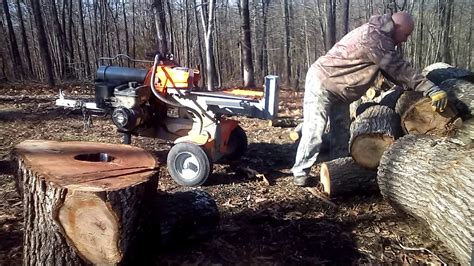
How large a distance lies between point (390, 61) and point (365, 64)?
0.31 m

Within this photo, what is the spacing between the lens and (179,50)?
23781 millimetres

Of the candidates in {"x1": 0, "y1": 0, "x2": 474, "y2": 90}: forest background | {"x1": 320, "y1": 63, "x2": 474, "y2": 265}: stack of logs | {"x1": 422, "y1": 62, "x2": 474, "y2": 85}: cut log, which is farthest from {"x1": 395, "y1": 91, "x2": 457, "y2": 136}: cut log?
{"x1": 0, "y1": 0, "x2": 474, "y2": 90}: forest background

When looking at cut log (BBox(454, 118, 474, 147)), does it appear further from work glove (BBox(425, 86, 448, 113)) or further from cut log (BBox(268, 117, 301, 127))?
cut log (BBox(268, 117, 301, 127))

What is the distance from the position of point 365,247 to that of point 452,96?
237 centimetres

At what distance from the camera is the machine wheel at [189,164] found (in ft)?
15.2

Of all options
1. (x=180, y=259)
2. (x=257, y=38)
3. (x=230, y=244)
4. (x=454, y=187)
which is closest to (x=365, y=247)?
(x=454, y=187)

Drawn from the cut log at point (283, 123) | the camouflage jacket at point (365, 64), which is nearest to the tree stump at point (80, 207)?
the camouflage jacket at point (365, 64)

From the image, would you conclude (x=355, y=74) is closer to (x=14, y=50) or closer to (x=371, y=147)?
(x=371, y=147)

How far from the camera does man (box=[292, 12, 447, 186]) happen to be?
172 inches

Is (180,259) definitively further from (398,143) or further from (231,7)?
(231,7)

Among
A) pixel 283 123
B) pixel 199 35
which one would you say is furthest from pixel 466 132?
pixel 199 35

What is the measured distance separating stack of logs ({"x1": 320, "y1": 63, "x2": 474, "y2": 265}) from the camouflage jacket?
0.36 m

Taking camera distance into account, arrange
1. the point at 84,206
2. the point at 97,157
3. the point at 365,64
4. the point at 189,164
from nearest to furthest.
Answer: the point at 84,206 < the point at 97,157 < the point at 365,64 < the point at 189,164

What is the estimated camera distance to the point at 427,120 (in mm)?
4496
